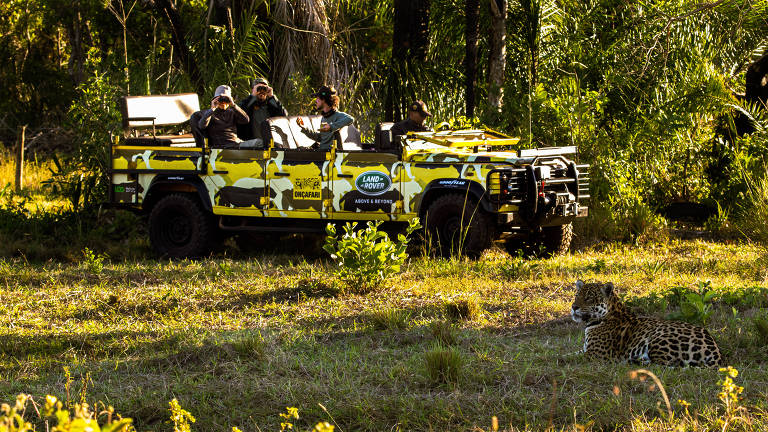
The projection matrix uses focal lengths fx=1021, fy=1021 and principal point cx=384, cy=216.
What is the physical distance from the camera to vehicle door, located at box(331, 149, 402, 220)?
33.8 ft

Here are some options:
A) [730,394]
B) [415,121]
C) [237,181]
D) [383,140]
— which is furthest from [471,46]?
[730,394]

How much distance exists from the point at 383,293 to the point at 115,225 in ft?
16.2

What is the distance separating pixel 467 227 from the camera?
32.3ft

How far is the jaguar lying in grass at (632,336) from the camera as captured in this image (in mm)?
6004

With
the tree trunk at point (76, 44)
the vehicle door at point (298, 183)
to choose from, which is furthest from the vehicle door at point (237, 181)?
the tree trunk at point (76, 44)

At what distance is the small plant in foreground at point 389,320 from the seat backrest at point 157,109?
4971 millimetres

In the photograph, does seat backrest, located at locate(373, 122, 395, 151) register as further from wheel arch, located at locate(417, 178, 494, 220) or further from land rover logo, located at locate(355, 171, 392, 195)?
wheel arch, located at locate(417, 178, 494, 220)

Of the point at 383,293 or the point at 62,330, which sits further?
the point at 383,293

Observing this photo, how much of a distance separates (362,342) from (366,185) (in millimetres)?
3547

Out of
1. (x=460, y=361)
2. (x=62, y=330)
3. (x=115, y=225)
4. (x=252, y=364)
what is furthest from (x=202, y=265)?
(x=460, y=361)

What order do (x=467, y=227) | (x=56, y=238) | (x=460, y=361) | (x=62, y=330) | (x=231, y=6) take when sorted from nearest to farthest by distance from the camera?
(x=460, y=361)
(x=62, y=330)
(x=467, y=227)
(x=56, y=238)
(x=231, y=6)

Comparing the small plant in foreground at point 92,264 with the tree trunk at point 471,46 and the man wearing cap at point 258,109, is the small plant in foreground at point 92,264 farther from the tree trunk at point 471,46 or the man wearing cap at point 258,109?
the tree trunk at point 471,46

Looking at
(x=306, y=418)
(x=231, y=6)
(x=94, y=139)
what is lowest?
(x=306, y=418)

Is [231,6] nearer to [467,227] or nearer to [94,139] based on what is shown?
[94,139]
